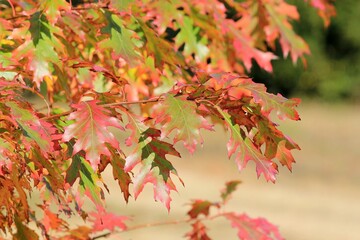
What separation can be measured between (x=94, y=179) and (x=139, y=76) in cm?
105

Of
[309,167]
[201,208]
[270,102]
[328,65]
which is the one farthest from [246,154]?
[328,65]

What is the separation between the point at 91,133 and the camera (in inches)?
71.2

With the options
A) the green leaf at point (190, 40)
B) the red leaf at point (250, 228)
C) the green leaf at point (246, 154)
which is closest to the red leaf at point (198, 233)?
the red leaf at point (250, 228)

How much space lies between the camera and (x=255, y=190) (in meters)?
10.1

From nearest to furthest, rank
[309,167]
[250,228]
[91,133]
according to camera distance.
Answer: [91,133]
[250,228]
[309,167]

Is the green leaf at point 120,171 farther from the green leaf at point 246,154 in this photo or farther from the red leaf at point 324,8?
the red leaf at point 324,8

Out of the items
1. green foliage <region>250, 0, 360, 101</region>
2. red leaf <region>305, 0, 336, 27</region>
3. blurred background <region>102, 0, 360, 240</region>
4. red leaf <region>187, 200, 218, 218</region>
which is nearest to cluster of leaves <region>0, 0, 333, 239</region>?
red leaf <region>187, 200, 218, 218</region>

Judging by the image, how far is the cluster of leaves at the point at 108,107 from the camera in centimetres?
183

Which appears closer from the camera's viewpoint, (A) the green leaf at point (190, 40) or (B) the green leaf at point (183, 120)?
(B) the green leaf at point (183, 120)

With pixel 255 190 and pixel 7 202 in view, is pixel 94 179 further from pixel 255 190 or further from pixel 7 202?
pixel 255 190

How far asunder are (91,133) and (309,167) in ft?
31.3

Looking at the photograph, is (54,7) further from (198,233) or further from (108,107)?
(198,233)

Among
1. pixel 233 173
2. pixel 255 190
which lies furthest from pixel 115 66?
pixel 233 173

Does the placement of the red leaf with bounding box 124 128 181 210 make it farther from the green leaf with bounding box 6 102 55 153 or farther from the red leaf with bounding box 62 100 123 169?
the green leaf with bounding box 6 102 55 153
